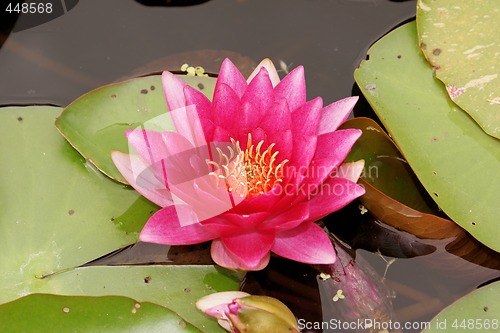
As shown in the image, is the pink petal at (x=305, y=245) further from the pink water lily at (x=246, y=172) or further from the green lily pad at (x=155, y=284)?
the green lily pad at (x=155, y=284)

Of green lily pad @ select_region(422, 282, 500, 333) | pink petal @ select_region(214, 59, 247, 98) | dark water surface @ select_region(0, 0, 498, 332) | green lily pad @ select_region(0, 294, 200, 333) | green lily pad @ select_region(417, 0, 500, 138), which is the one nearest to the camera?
green lily pad @ select_region(0, 294, 200, 333)

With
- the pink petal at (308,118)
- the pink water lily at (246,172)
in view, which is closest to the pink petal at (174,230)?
the pink water lily at (246,172)

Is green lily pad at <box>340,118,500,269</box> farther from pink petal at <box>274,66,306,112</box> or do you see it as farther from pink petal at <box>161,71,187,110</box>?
pink petal at <box>161,71,187,110</box>

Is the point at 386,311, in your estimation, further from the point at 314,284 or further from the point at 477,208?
the point at 477,208

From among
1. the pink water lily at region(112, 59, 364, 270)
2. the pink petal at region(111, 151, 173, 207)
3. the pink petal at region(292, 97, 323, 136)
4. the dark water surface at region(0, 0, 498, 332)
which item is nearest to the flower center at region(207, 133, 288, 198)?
the pink water lily at region(112, 59, 364, 270)

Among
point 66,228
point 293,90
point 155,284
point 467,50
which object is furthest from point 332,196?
point 66,228

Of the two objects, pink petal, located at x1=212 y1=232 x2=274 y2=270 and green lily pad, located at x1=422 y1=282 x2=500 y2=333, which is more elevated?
pink petal, located at x1=212 y1=232 x2=274 y2=270
